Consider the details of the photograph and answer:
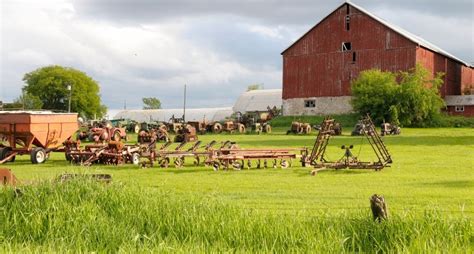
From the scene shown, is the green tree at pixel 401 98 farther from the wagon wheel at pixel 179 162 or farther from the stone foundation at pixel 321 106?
the wagon wheel at pixel 179 162

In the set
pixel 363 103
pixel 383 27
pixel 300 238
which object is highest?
pixel 383 27

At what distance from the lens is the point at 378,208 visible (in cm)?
826

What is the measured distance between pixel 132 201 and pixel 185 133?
25.8 metres

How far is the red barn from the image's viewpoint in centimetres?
5322

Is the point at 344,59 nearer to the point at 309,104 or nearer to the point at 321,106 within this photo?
the point at 321,106

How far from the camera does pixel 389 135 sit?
124 feet

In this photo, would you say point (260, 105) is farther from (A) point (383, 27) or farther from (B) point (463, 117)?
(B) point (463, 117)

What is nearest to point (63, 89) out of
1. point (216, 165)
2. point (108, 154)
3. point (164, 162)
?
point (108, 154)

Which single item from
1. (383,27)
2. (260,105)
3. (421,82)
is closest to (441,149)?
(421,82)

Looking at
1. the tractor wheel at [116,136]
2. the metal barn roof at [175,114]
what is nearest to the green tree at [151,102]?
the metal barn roof at [175,114]

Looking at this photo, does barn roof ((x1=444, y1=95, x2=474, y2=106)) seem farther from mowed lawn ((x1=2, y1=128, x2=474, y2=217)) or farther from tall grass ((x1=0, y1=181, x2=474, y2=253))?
tall grass ((x1=0, y1=181, x2=474, y2=253))

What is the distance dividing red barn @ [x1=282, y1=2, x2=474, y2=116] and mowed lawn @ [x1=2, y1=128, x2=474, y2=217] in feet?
103

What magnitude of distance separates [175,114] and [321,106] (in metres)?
43.5

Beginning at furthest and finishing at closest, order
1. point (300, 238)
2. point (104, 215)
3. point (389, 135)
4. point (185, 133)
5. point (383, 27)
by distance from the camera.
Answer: point (383, 27)
point (389, 135)
point (185, 133)
point (104, 215)
point (300, 238)
